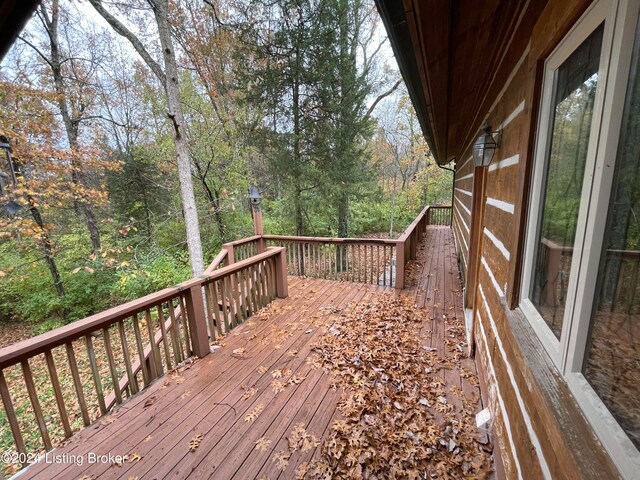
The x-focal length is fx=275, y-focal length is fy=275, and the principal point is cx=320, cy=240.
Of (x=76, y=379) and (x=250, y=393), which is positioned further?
(x=250, y=393)

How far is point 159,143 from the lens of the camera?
30.8 ft

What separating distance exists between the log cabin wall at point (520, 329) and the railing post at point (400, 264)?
78.6 inches

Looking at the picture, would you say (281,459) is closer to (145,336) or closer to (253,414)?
(253,414)

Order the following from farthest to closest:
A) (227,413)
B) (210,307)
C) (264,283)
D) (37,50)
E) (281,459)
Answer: (37,50) → (264,283) → (210,307) → (227,413) → (281,459)

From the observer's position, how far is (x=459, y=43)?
184 centimetres

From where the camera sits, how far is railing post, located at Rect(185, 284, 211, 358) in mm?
2955

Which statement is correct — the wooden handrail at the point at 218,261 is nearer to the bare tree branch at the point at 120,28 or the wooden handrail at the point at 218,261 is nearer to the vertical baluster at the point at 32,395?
the vertical baluster at the point at 32,395

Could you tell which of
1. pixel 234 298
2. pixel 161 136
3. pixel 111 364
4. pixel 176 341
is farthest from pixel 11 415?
pixel 161 136

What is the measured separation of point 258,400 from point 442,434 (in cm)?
149

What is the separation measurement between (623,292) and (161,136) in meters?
11.1

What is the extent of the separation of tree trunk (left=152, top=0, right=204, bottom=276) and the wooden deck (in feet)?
9.61

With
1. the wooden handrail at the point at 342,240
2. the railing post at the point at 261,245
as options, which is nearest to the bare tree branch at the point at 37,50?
the railing post at the point at 261,245

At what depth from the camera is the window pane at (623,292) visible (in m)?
0.66

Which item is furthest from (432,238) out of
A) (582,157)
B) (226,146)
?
(582,157)
